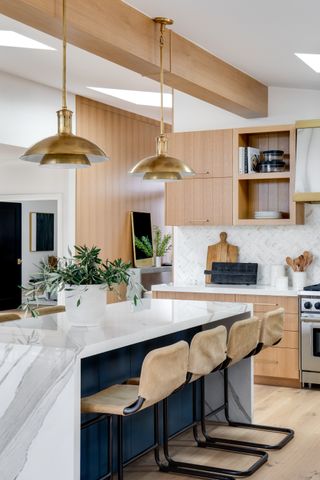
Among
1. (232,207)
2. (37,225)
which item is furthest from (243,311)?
(37,225)

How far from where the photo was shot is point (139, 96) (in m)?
8.30

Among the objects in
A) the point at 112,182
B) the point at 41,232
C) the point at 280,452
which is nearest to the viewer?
the point at 280,452

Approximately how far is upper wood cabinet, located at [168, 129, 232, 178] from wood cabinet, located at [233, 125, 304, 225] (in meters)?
0.10

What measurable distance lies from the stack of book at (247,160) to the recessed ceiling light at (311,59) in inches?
48.5

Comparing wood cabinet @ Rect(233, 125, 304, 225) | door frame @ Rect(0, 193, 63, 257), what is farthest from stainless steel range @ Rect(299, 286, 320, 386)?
door frame @ Rect(0, 193, 63, 257)

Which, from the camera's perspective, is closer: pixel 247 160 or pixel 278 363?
pixel 278 363

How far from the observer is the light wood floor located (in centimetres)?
389

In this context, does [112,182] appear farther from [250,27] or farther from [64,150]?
[64,150]

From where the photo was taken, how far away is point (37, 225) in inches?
519

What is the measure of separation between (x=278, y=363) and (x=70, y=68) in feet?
11.6

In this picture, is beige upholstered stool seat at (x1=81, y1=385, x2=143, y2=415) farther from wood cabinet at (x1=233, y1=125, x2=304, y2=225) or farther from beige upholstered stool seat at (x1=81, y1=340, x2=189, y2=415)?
wood cabinet at (x1=233, y1=125, x2=304, y2=225)

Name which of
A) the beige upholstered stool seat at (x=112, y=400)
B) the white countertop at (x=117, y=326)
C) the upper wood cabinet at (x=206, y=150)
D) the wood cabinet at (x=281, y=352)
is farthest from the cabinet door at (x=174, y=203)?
the beige upholstered stool seat at (x=112, y=400)

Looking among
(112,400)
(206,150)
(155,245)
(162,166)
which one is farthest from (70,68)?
(112,400)

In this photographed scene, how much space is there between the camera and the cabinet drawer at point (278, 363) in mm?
6094
